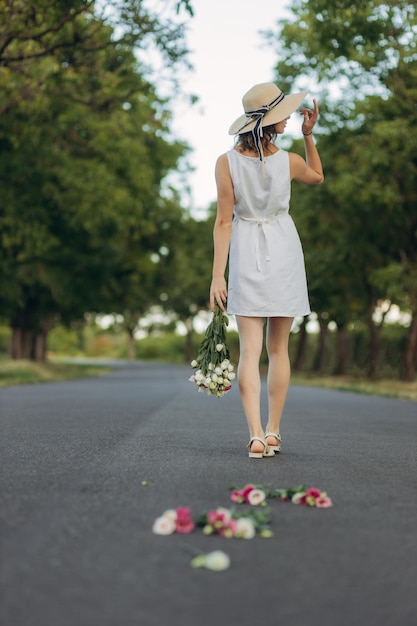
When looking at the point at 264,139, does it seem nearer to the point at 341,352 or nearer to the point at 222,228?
the point at 222,228

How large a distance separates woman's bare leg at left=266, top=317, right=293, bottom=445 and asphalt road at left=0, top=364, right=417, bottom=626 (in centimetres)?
27

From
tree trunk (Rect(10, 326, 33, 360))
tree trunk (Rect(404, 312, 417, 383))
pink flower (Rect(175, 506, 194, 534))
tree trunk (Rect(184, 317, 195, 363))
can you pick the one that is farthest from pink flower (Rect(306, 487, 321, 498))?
tree trunk (Rect(184, 317, 195, 363))

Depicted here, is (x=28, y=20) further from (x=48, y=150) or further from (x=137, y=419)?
(x=48, y=150)

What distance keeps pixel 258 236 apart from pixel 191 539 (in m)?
2.70

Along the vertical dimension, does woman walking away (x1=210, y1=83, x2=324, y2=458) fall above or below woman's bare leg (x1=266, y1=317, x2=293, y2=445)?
above

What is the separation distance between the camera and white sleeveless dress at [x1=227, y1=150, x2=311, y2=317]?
5.24 meters

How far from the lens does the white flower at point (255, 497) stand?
138 inches

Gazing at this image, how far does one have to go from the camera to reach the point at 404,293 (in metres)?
19.7

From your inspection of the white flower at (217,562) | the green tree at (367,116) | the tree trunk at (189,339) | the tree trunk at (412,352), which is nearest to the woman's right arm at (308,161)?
the white flower at (217,562)

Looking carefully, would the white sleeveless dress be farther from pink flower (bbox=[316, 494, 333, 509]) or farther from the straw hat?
pink flower (bbox=[316, 494, 333, 509])

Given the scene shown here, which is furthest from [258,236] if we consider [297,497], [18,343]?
[18,343]

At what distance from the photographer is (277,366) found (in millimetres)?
5539

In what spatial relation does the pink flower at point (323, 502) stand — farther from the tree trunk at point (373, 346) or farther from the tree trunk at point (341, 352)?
the tree trunk at point (341, 352)

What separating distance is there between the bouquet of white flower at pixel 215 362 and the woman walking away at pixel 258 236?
95 millimetres
